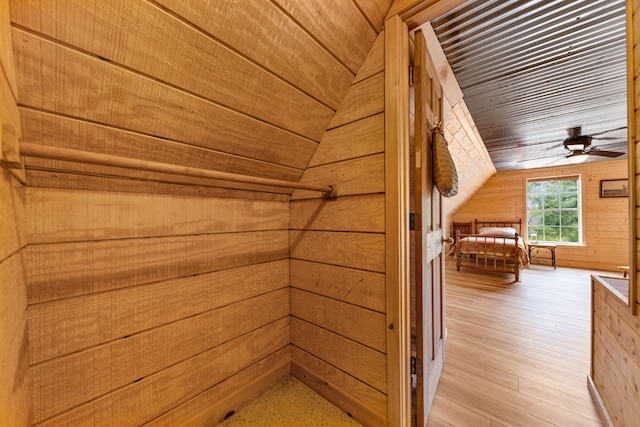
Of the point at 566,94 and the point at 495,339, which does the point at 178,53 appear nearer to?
the point at 495,339

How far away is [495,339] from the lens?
6.64ft

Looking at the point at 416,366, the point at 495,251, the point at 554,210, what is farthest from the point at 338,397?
the point at 554,210

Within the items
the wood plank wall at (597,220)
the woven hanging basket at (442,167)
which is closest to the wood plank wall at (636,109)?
the woven hanging basket at (442,167)

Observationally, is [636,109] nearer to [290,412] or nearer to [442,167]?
[442,167]

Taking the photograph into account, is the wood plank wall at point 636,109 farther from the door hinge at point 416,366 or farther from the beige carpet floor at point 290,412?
the beige carpet floor at point 290,412

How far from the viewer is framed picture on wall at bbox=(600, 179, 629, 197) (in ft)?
14.3

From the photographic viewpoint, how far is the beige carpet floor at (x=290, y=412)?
3.77 feet

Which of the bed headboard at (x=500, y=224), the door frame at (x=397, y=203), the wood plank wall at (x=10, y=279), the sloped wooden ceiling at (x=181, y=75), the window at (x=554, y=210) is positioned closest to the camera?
the wood plank wall at (x=10, y=279)

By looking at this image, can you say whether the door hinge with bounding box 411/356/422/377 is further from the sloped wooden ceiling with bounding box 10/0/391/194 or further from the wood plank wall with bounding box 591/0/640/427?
the sloped wooden ceiling with bounding box 10/0/391/194

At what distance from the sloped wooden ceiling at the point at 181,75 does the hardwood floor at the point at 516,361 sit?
174 centimetres

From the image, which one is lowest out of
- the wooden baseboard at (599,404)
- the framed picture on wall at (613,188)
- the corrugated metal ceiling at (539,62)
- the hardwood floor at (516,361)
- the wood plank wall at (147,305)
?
the hardwood floor at (516,361)

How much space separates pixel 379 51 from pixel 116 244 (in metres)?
1.36

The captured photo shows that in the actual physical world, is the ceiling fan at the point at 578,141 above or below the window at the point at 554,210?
above

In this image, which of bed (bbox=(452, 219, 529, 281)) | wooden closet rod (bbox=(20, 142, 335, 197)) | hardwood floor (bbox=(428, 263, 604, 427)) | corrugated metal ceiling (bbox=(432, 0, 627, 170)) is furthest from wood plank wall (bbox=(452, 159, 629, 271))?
wooden closet rod (bbox=(20, 142, 335, 197))
